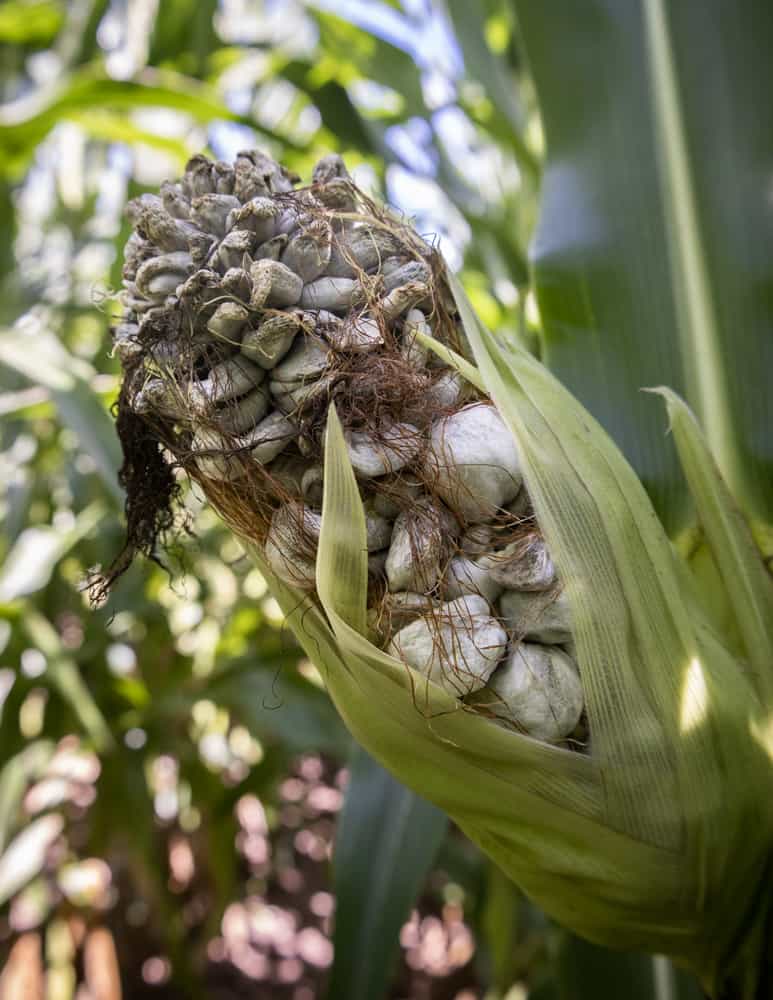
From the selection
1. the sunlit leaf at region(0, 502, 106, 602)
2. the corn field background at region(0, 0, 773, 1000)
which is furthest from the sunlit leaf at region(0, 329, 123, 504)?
the sunlit leaf at region(0, 502, 106, 602)

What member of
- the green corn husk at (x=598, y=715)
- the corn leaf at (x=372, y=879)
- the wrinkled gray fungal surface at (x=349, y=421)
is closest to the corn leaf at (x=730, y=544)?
the green corn husk at (x=598, y=715)

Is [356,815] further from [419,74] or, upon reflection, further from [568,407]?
[419,74]

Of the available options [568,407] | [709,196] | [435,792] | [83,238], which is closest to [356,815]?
[435,792]

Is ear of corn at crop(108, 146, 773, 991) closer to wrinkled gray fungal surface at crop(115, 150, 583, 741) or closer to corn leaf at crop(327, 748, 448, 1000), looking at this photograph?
wrinkled gray fungal surface at crop(115, 150, 583, 741)

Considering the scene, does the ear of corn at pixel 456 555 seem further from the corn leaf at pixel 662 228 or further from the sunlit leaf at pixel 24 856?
the sunlit leaf at pixel 24 856

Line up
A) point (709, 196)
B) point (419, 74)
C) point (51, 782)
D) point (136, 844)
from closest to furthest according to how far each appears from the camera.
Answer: point (709, 196), point (419, 74), point (136, 844), point (51, 782)
